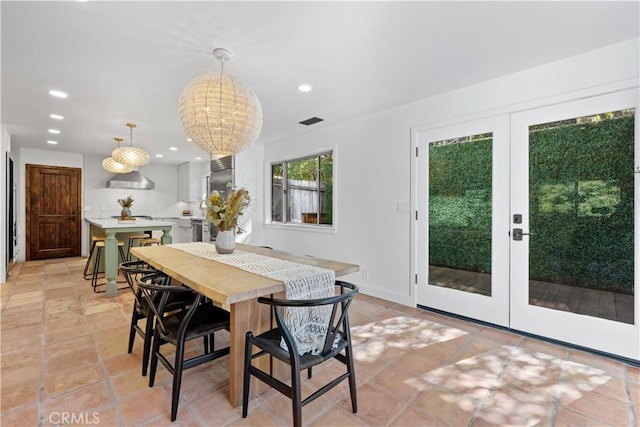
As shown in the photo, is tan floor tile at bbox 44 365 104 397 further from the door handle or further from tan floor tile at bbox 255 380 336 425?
the door handle

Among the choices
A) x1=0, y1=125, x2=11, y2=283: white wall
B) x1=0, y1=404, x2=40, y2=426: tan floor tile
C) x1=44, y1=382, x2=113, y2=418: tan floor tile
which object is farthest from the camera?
x1=0, y1=125, x2=11, y2=283: white wall

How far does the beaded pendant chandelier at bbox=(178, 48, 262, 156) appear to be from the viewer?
1.97 meters

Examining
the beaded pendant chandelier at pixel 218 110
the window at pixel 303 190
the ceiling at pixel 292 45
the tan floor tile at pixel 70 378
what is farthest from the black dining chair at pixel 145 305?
the window at pixel 303 190

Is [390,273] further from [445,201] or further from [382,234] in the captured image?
[445,201]

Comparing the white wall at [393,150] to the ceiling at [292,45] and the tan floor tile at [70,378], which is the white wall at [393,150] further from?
the tan floor tile at [70,378]

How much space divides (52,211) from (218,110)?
6866 mm

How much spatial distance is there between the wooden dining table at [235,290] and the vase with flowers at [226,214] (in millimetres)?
312

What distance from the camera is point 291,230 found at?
16.8ft

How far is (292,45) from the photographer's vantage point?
7.57 feet

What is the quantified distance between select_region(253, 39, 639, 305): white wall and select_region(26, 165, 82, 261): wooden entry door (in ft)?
17.2

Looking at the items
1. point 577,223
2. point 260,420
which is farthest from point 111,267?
point 577,223

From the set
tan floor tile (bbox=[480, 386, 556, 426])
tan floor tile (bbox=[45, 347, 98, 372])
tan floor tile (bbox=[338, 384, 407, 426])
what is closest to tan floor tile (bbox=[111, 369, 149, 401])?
tan floor tile (bbox=[45, 347, 98, 372])

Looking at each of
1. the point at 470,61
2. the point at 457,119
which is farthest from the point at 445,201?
the point at 470,61

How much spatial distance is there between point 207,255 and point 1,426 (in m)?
1.37
